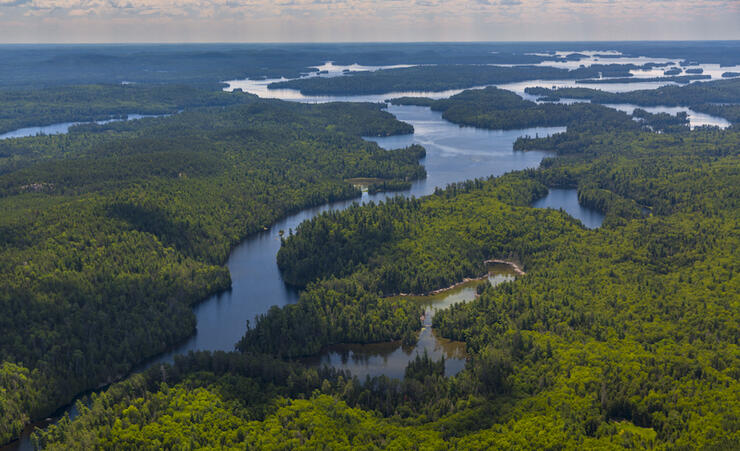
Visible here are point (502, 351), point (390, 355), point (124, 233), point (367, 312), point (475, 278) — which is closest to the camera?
point (502, 351)

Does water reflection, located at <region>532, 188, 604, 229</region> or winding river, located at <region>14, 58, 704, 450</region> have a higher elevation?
water reflection, located at <region>532, 188, 604, 229</region>

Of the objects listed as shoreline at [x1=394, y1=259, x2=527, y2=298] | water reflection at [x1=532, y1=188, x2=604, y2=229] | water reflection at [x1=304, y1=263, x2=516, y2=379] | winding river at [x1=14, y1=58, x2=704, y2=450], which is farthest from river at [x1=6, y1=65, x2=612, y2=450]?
shoreline at [x1=394, y1=259, x2=527, y2=298]

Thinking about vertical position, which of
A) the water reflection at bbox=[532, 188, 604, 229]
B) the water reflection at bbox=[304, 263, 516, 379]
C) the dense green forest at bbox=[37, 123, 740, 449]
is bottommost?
the water reflection at bbox=[304, 263, 516, 379]

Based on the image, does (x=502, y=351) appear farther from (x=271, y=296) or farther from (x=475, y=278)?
(x=271, y=296)

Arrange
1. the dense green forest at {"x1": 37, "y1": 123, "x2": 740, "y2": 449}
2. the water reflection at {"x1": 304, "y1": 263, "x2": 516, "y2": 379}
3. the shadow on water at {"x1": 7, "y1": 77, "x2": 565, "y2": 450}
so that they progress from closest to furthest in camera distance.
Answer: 1. the dense green forest at {"x1": 37, "y1": 123, "x2": 740, "y2": 449}
2. the water reflection at {"x1": 304, "y1": 263, "x2": 516, "y2": 379}
3. the shadow on water at {"x1": 7, "y1": 77, "x2": 565, "y2": 450}

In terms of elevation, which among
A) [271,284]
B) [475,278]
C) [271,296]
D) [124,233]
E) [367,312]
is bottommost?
[271,296]

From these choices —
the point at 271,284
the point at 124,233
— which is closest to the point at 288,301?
the point at 271,284

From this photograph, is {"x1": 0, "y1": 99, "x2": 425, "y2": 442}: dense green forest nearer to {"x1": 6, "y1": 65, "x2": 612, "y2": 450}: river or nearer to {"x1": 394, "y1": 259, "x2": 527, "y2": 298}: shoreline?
{"x1": 6, "y1": 65, "x2": 612, "y2": 450}: river
